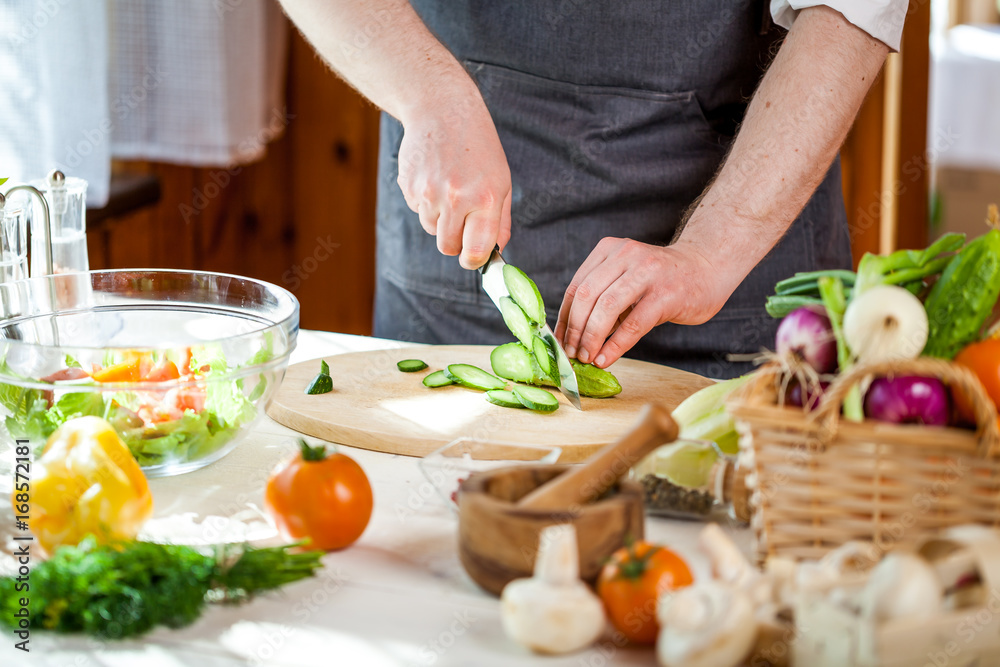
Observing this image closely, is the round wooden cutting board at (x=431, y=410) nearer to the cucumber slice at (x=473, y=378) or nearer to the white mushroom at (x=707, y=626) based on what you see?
the cucumber slice at (x=473, y=378)

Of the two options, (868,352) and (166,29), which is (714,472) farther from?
(166,29)

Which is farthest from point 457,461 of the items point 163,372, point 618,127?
point 618,127

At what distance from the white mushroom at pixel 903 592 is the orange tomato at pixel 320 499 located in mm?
522

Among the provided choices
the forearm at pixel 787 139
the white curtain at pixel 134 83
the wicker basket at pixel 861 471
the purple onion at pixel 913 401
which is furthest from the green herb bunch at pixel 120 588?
the white curtain at pixel 134 83

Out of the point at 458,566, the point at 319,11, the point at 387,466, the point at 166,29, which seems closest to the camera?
the point at 458,566

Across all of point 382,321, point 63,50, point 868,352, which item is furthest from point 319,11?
point 868,352

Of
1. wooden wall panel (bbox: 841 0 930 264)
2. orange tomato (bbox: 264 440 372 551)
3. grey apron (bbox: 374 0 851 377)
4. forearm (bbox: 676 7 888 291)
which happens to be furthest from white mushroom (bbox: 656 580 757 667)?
wooden wall panel (bbox: 841 0 930 264)

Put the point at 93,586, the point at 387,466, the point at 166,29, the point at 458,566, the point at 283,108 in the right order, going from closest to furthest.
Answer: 1. the point at 93,586
2. the point at 458,566
3. the point at 387,466
4. the point at 166,29
5. the point at 283,108

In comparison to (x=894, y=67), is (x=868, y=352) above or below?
below

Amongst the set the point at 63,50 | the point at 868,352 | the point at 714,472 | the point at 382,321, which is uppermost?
the point at 63,50

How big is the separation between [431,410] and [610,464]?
0.70 meters

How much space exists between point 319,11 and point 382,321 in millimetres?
789

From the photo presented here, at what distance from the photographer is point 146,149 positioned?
312 centimetres

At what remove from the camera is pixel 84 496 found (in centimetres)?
95
